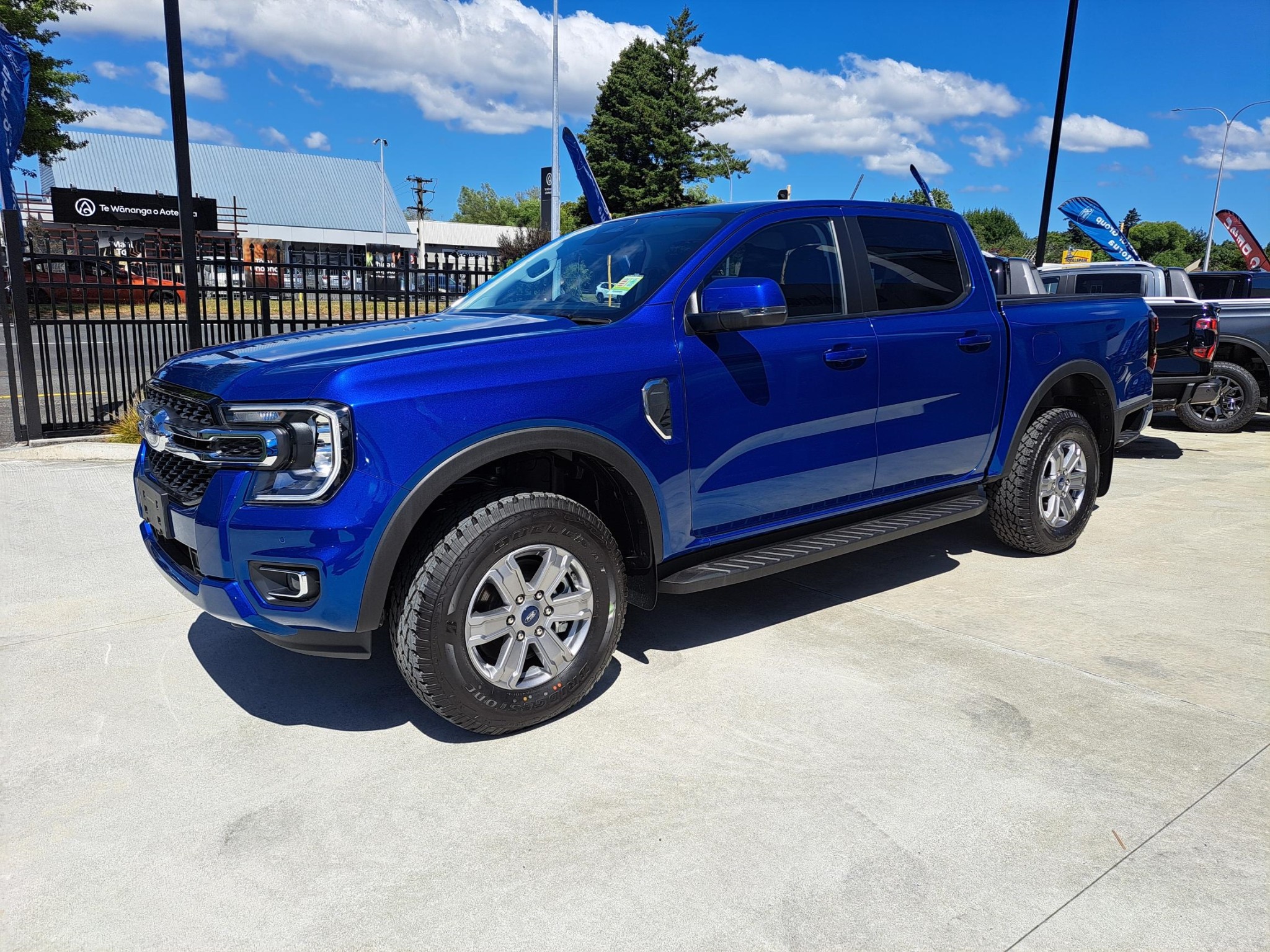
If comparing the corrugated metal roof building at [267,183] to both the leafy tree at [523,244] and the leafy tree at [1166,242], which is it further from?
the leafy tree at [1166,242]

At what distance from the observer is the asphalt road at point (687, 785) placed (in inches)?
92.1

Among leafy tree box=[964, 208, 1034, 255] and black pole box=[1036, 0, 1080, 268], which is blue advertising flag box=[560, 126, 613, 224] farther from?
leafy tree box=[964, 208, 1034, 255]

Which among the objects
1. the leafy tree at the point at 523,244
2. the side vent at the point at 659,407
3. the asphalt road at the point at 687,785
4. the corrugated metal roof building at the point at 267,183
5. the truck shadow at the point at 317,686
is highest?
the corrugated metal roof building at the point at 267,183

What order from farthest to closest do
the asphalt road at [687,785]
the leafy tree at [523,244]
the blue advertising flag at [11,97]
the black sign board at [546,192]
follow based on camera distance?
the leafy tree at [523,244] → the black sign board at [546,192] → the blue advertising flag at [11,97] → the asphalt road at [687,785]

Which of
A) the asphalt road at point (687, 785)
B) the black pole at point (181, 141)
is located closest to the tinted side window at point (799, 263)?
the asphalt road at point (687, 785)

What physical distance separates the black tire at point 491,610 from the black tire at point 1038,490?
280cm

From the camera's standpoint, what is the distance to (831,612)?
4.54 meters

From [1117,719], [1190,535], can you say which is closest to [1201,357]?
[1190,535]

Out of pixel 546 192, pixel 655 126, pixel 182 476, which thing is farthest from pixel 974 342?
pixel 655 126

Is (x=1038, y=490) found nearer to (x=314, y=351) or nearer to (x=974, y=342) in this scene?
(x=974, y=342)

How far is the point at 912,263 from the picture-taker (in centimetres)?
460

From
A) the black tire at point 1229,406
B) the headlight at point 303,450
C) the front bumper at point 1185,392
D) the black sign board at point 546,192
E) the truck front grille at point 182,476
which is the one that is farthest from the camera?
the black sign board at point 546,192

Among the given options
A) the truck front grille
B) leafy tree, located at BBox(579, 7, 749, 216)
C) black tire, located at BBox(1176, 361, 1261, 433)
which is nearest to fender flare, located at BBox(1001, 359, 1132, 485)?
the truck front grille

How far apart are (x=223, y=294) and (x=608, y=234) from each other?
6.82m
